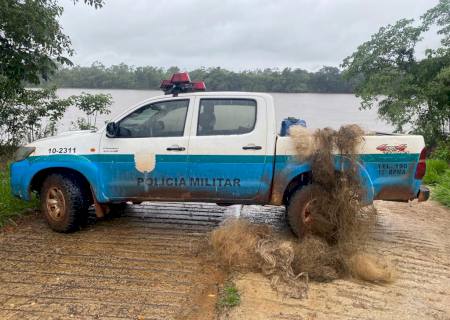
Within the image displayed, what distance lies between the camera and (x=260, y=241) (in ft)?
15.5

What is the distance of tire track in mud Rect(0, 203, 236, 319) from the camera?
3.65 meters

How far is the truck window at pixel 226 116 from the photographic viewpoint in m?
5.31

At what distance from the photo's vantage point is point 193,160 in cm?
529

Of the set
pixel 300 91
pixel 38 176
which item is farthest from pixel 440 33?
pixel 38 176

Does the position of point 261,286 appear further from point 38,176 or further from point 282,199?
point 38,176

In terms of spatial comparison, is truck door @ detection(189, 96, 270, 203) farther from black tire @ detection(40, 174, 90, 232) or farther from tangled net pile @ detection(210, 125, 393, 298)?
black tire @ detection(40, 174, 90, 232)

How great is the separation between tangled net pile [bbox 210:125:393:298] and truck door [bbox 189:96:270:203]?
42 centimetres

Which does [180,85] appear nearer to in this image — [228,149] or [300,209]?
[228,149]

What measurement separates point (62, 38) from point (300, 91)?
7.83 m

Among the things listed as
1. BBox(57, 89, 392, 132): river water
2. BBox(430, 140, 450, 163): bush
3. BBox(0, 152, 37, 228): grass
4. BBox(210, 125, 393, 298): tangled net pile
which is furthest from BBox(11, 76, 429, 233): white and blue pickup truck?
BBox(430, 140, 450, 163): bush

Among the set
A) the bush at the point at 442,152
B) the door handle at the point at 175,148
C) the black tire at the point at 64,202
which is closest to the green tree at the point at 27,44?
the black tire at the point at 64,202

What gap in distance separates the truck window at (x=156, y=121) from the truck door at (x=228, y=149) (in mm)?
205

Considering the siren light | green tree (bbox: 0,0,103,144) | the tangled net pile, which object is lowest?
the tangled net pile

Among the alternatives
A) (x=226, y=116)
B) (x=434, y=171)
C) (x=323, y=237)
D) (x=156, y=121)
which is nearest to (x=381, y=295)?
(x=323, y=237)
